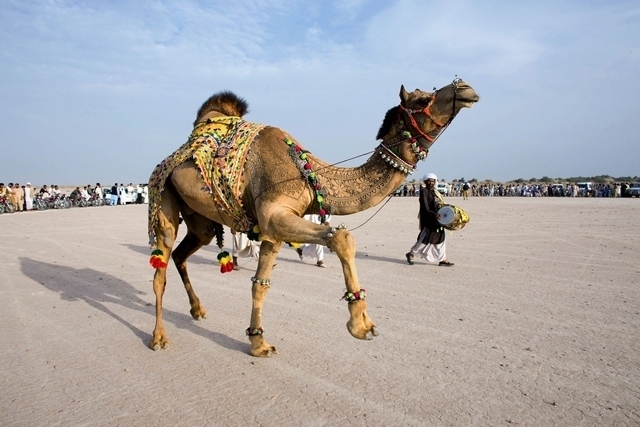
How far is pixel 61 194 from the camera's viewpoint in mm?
36938

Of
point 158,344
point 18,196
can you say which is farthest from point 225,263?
point 18,196

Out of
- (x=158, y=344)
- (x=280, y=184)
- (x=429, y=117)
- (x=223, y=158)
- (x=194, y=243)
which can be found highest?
(x=429, y=117)

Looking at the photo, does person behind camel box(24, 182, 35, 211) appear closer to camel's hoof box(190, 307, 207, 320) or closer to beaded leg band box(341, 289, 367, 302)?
camel's hoof box(190, 307, 207, 320)

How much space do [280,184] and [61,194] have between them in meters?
38.1

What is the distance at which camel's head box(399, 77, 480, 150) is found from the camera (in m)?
3.76

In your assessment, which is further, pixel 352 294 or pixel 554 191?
pixel 554 191

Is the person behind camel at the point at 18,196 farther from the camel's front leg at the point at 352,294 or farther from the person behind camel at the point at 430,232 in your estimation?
the camel's front leg at the point at 352,294

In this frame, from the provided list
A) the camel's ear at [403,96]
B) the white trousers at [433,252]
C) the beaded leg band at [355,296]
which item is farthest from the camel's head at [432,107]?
the white trousers at [433,252]

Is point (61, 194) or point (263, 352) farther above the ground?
point (61, 194)

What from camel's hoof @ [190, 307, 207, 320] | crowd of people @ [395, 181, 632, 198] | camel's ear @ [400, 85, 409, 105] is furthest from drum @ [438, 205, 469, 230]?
crowd of people @ [395, 181, 632, 198]

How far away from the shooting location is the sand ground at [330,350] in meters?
3.57

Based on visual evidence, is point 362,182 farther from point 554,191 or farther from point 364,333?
point 554,191

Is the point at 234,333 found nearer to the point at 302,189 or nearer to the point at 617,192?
the point at 302,189

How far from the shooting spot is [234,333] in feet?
17.8
